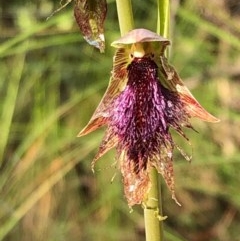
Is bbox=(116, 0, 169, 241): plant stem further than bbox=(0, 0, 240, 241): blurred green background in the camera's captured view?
No

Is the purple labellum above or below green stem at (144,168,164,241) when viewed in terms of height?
above

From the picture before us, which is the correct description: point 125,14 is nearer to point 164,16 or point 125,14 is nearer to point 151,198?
point 164,16

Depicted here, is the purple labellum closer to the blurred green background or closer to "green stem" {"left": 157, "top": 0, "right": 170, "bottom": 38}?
"green stem" {"left": 157, "top": 0, "right": 170, "bottom": 38}

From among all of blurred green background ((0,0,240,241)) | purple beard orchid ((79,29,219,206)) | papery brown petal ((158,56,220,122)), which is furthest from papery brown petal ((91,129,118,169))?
blurred green background ((0,0,240,241))

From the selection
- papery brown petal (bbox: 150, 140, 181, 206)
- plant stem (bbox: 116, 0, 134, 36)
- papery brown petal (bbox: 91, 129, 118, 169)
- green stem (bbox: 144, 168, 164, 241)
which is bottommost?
green stem (bbox: 144, 168, 164, 241)

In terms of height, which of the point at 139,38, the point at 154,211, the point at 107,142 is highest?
the point at 139,38

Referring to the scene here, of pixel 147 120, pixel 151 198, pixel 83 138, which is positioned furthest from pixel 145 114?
pixel 83 138

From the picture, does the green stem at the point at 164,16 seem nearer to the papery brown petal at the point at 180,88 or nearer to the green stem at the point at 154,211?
the papery brown petal at the point at 180,88

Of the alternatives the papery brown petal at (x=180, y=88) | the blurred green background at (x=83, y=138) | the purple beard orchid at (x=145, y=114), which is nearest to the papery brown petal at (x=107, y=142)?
the purple beard orchid at (x=145, y=114)
